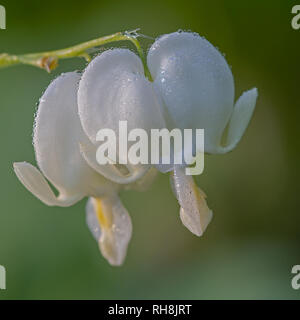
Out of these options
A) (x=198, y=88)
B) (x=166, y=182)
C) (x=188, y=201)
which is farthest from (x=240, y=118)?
(x=166, y=182)

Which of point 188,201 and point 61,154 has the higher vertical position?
point 61,154

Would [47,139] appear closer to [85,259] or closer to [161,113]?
[161,113]

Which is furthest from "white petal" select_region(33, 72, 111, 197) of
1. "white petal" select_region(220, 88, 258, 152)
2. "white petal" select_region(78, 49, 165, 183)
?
"white petal" select_region(220, 88, 258, 152)

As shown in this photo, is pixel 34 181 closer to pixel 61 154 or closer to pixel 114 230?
pixel 61 154

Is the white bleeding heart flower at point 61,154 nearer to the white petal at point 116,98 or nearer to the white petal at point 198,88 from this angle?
the white petal at point 116,98

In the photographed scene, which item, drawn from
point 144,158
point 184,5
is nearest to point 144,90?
point 144,158
